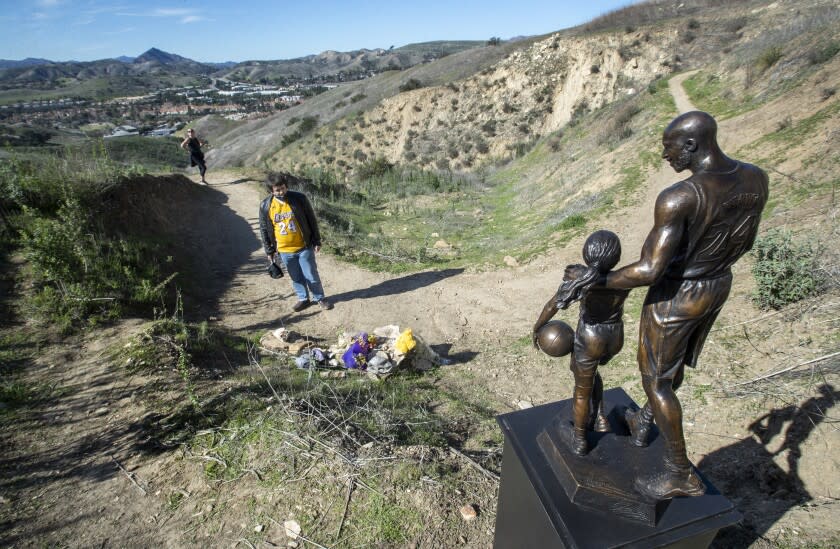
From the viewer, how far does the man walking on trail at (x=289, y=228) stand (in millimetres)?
6051

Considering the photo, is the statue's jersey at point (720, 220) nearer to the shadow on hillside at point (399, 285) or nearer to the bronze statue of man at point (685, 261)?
the bronze statue of man at point (685, 261)

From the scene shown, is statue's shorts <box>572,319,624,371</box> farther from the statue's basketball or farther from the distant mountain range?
the distant mountain range

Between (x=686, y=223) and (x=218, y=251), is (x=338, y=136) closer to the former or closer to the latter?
(x=218, y=251)

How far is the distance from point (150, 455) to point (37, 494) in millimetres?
703

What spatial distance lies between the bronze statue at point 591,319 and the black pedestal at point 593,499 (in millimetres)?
133

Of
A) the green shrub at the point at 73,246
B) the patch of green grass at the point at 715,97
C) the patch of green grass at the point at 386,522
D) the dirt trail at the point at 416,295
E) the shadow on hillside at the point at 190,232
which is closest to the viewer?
the patch of green grass at the point at 386,522

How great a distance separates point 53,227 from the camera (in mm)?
5914

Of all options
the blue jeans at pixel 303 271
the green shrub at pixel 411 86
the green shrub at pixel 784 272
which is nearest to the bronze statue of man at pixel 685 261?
the green shrub at pixel 784 272

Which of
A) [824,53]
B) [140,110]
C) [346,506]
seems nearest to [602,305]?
[346,506]

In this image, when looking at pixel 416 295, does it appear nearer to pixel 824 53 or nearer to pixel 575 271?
pixel 575 271

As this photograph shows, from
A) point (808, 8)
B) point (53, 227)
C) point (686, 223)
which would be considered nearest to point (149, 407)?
point (53, 227)

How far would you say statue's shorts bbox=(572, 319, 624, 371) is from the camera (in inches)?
82.7

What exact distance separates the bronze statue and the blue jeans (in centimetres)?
492

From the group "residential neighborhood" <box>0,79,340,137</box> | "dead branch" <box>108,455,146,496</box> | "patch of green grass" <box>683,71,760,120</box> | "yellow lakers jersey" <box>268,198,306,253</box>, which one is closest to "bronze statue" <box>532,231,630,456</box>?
"dead branch" <box>108,455,146,496</box>
